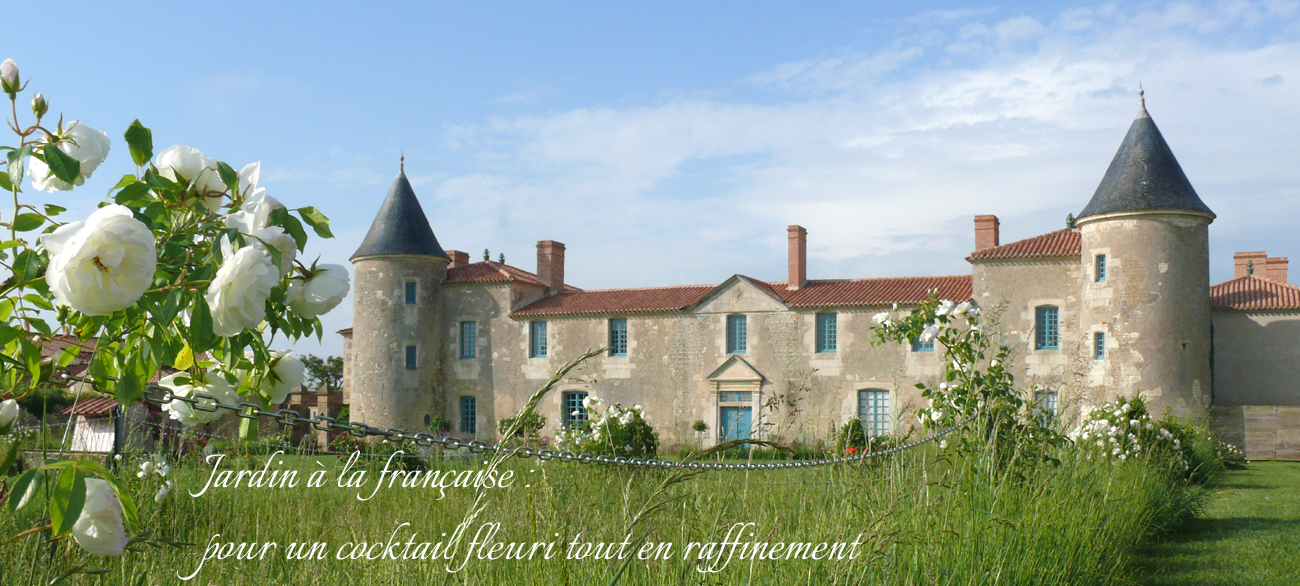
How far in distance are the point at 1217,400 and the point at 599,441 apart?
1856cm

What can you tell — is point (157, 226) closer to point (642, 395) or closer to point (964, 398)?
point (964, 398)

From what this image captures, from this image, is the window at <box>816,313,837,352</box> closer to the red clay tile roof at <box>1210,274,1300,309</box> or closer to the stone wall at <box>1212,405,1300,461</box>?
the stone wall at <box>1212,405,1300,461</box>

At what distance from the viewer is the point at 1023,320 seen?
21719 millimetres

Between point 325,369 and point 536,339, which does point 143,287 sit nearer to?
point 536,339

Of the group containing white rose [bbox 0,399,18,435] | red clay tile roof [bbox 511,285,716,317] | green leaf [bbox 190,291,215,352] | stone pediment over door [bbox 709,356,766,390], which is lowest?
stone pediment over door [bbox 709,356,766,390]

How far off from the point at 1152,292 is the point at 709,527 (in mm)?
19686

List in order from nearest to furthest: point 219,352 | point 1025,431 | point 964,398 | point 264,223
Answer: point 264,223, point 219,352, point 1025,431, point 964,398

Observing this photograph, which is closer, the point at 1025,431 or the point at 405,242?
the point at 1025,431

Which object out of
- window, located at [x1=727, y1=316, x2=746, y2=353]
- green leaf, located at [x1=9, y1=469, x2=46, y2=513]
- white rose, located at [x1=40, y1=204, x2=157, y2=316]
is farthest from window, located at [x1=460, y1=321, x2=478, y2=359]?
white rose, located at [x1=40, y1=204, x2=157, y2=316]

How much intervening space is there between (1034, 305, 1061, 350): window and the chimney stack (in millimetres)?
8002

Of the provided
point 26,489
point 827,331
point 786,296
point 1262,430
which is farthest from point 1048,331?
point 26,489

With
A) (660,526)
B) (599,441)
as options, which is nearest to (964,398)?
(660,526)

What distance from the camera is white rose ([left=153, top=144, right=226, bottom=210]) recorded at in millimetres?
1958

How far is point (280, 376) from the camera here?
218cm
